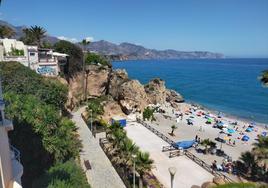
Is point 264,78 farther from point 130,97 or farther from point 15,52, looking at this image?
point 15,52

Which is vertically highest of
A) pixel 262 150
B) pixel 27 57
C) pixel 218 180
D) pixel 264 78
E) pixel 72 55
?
pixel 72 55

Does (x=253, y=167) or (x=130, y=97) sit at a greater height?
(x=130, y=97)

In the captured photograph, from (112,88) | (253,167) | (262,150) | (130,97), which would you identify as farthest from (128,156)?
(112,88)

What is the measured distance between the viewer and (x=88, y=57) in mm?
64000

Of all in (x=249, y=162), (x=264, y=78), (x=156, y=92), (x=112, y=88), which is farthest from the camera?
(x=156, y=92)

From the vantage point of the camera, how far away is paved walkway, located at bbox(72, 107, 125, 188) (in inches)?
799

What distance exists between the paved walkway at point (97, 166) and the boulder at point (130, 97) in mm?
14475

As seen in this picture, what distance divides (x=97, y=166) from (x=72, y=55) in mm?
33316

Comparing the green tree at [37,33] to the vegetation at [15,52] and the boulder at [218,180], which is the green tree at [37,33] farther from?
the boulder at [218,180]

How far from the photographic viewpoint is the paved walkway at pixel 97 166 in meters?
20.3

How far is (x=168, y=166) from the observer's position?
83.5 feet

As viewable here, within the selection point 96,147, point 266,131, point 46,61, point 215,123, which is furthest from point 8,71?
point 266,131

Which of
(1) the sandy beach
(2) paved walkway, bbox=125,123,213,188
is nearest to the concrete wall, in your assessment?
(2) paved walkway, bbox=125,123,213,188

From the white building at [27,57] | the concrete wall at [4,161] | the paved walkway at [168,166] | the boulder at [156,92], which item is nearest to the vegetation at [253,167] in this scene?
the paved walkway at [168,166]
